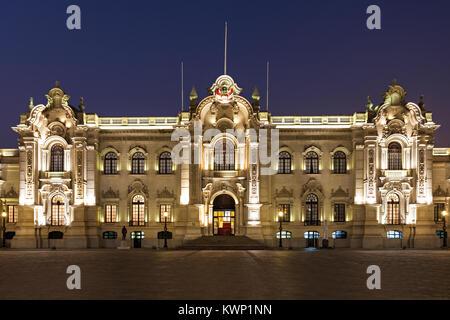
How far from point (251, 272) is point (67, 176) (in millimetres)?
36672

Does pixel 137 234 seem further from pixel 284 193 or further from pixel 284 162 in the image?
pixel 284 162

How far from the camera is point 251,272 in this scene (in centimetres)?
2542

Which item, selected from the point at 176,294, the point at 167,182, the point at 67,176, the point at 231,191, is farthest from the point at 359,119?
the point at 176,294

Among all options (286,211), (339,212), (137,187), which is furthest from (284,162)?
(137,187)

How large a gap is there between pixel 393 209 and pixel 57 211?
114 ft

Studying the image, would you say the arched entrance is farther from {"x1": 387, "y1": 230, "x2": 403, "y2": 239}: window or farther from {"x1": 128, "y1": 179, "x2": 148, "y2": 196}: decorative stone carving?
{"x1": 387, "y1": 230, "x2": 403, "y2": 239}: window

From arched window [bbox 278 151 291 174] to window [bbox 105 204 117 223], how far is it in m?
18.0

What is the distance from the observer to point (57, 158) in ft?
191

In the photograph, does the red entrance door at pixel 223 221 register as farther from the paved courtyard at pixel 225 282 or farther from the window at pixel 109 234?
the paved courtyard at pixel 225 282

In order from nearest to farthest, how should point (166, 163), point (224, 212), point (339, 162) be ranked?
point (224, 212) → point (339, 162) → point (166, 163)

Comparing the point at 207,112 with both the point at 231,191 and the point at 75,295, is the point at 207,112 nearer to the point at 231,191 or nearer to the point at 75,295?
the point at 231,191

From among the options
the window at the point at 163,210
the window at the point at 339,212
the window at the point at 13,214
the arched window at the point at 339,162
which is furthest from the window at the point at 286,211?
the window at the point at 13,214

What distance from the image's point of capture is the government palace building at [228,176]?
55906 mm

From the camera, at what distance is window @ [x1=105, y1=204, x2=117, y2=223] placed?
58.6m
